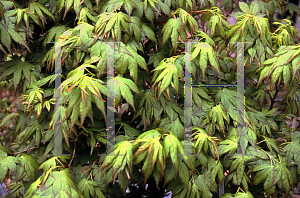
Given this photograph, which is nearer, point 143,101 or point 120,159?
point 120,159

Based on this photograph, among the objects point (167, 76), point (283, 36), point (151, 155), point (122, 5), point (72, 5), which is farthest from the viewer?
point (283, 36)

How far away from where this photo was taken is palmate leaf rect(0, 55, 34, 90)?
5.09ft

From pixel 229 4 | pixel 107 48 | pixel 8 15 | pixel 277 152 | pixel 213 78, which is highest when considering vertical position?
pixel 229 4

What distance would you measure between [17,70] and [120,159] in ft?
2.77

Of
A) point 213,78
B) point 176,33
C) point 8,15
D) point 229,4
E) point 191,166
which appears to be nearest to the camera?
point 191,166

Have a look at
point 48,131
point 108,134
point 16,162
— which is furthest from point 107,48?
point 16,162

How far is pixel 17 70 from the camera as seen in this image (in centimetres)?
157

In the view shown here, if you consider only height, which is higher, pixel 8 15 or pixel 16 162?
pixel 8 15

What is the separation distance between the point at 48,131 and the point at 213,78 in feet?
3.29

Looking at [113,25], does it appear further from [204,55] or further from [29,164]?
[29,164]

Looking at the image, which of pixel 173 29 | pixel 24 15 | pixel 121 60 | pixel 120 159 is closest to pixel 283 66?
pixel 173 29

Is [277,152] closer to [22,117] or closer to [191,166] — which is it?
[191,166]

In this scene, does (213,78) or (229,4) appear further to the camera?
(229,4)

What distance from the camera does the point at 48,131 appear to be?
1.48 metres
